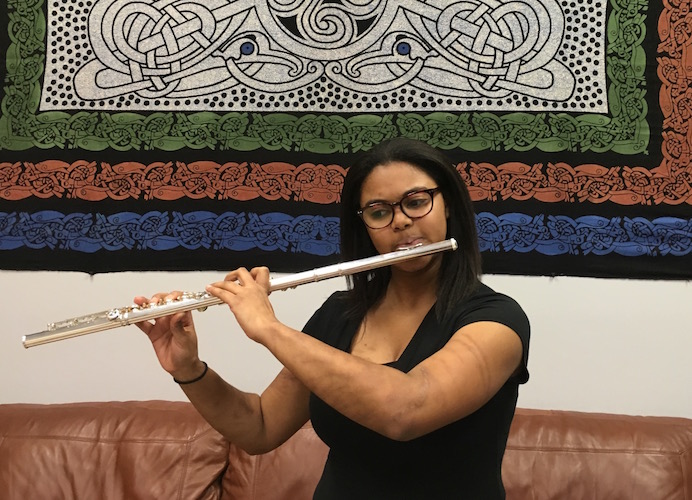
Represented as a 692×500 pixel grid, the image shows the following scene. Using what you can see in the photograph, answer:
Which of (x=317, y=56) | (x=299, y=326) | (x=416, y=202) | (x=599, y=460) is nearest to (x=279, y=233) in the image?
(x=299, y=326)

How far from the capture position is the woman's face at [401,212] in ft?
4.21

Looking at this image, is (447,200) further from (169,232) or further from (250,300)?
(169,232)

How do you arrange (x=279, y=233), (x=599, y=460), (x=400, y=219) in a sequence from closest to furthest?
(x=400, y=219) < (x=599, y=460) < (x=279, y=233)

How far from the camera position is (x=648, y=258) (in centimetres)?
203

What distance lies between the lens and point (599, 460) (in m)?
1.80

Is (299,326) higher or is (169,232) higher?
(169,232)

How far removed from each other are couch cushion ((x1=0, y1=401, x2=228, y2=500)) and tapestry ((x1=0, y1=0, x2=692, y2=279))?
48cm

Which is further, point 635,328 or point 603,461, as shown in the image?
point 635,328

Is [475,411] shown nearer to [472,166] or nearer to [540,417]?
[540,417]

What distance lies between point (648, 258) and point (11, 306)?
6.60 feet

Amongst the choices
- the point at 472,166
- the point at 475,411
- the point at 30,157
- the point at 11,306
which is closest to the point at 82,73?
the point at 30,157

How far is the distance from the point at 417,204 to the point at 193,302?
456mm

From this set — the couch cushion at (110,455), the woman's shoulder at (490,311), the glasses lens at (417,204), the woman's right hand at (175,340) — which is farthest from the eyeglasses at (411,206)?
the couch cushion at (110,455)

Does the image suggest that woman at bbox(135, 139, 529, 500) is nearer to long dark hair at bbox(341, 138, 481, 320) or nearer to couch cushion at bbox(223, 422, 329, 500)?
long dark hair at bbox(341, 138, 481, 320)
